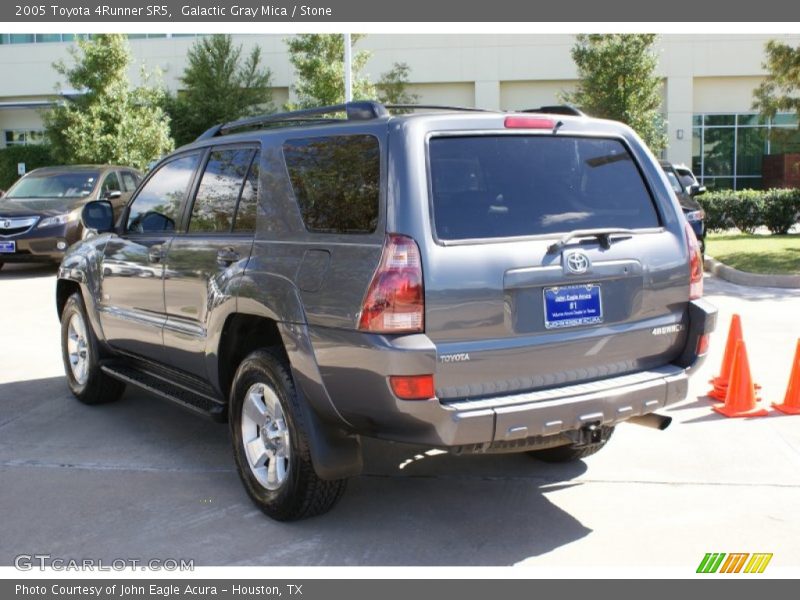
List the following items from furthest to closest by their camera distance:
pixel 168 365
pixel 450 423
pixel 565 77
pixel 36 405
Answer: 1. pixel 565 77
2. pixel 36 405
3. pixel 168 365
4. pixel 450 423

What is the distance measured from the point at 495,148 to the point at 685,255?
1.16 meters

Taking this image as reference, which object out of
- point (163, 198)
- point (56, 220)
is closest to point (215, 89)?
point (56, 220)

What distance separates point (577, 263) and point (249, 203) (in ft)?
5.84

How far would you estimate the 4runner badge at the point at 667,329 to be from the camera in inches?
167

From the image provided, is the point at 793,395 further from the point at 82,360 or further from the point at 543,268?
the point at 82,360

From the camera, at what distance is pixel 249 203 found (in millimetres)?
4621

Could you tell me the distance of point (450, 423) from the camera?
3604mm

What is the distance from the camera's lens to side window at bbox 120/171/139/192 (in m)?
16.5

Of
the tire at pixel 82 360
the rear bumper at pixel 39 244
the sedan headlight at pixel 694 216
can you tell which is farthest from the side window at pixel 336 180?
the rear bumper at pixel 39 244

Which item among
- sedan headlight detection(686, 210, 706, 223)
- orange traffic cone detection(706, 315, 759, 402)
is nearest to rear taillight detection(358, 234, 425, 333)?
orange traffic cone detection(706, 315, 759, 402)

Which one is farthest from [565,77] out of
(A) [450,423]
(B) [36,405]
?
(A) [450,423]

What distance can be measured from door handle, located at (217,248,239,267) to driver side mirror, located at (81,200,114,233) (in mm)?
1746

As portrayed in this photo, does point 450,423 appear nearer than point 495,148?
Yes
